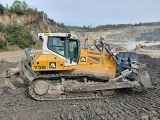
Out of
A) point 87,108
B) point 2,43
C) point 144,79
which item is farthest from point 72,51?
point 2,43

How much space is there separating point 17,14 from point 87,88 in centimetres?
3762

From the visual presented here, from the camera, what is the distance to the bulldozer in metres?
11.5

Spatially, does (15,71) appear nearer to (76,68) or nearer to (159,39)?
(76,68)

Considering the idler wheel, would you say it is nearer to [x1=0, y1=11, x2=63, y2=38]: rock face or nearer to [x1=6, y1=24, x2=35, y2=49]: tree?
[x1=6, y1=24, x2=35, y2=49]: tree

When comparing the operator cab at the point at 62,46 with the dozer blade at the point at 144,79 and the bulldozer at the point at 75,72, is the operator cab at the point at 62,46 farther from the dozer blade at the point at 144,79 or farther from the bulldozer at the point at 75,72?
the dozer blade at the point at 144,79

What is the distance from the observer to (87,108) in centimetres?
977

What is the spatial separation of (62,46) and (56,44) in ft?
0.74

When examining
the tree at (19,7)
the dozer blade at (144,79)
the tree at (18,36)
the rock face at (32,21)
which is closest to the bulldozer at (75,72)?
the dozer blade at (144,79)

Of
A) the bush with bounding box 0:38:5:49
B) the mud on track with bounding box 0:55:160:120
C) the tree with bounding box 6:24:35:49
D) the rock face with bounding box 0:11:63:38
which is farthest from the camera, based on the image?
the rock face with bounding box 0:11:63:38

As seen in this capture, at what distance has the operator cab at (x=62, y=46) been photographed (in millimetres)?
11828

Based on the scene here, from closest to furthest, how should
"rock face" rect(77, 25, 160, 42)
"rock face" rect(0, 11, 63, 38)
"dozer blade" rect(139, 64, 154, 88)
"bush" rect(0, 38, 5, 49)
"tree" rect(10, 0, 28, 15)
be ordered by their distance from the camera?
"dozer blade" rect(139, 64, 154, 88) < "bush" rect(0, 38, 5, 49) < "rock face" rect(0, 11, 63, 38) < "tree" rect(10, 0, 28, 15) < "rock face" rect(77, 25, 160, 42)

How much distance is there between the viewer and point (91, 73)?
469 inches

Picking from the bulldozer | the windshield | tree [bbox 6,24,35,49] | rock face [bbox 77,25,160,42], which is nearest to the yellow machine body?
the bulldozer

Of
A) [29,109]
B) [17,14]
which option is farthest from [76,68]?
[17,14]
